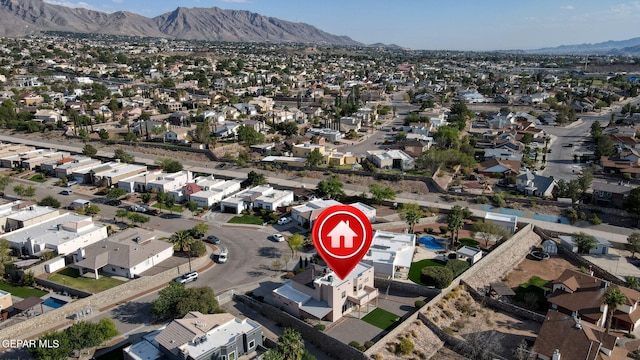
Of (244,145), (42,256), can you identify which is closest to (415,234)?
(42,256)

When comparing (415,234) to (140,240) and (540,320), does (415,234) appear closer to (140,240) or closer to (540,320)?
(540,320)

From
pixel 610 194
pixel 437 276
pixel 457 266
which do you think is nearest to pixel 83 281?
pixel 437 276

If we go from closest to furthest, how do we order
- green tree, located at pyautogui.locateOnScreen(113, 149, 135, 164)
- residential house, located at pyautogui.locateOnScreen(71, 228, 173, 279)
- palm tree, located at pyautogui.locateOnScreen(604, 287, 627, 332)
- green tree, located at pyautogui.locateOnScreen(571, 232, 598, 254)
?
1. palm tree, located at pyautogui.locateOnScreen(604, 287, 627, 332)
2. residential house, located at pyautogui.locateOnScreen(71, 228, 173, 279)
3. green tree, located at pyautogui.locateOnScreen(571, 232, 598, 254)
4. green tree, located at pyautogui.locateOnScreen(113, 149, 135, 164)

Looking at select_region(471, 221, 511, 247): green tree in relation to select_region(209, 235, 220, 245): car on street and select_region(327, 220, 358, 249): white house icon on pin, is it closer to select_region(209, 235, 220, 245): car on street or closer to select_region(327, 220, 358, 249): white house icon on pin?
select_region(327, 220, 358, 249): white house icon on pin

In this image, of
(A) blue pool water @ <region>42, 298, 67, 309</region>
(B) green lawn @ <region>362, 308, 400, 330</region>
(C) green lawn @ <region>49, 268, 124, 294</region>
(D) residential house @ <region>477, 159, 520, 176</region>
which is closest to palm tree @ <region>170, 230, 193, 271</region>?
(C) green lawn @ <region>49, 268, 124, 294</region>

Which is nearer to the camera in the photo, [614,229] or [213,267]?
[213,267]
